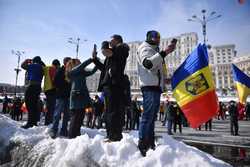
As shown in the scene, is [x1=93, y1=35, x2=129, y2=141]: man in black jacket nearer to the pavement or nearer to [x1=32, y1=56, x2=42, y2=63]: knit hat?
the pavement

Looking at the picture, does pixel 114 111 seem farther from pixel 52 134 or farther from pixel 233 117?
pixel 233 117

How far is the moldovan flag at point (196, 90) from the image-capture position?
485 cm

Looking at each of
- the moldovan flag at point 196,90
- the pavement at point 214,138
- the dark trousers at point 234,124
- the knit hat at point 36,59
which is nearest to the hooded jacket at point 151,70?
the moldovan flag at point 196,90

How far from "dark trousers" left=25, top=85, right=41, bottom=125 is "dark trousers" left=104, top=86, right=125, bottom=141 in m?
2.85

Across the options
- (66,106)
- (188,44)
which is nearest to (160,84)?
(66,106)

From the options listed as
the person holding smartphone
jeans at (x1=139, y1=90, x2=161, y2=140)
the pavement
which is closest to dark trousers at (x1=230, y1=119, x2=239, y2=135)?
the pavement

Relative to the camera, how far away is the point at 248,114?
2442 centimetres

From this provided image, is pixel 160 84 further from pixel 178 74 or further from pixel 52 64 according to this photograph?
pixel 52 64

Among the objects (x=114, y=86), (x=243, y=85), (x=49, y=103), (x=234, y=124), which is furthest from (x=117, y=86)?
(x=234, y=124)

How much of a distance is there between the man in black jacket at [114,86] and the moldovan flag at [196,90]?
161 cm

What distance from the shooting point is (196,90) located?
5.02 meters

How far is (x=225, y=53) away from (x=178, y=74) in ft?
451

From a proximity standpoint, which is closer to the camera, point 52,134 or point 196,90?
point 52,134

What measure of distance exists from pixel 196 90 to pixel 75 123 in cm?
255
